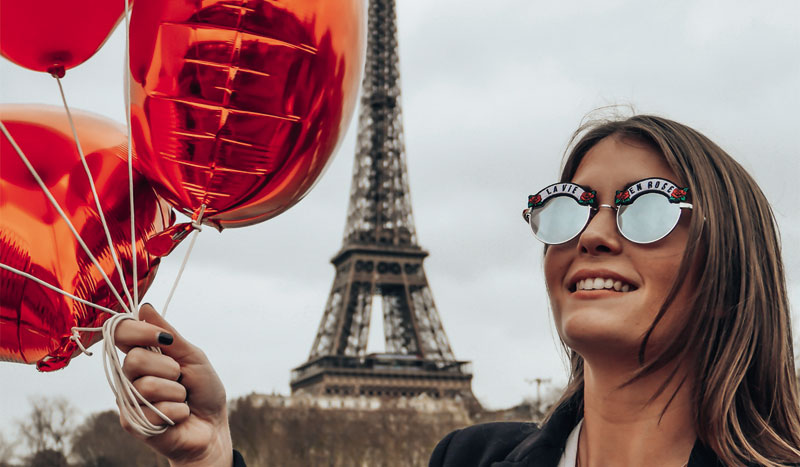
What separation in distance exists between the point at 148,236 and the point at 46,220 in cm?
24

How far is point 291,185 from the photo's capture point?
252 cm

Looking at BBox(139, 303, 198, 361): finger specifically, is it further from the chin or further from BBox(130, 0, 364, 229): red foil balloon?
the chin

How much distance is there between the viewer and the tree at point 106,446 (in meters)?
28.6

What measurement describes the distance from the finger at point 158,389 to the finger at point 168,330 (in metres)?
0.08

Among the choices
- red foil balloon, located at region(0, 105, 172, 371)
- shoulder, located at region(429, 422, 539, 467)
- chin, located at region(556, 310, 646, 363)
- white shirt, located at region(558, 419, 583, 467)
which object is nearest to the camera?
chin, located at region(556, 310, 646, 363)

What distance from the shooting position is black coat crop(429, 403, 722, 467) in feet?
7.45

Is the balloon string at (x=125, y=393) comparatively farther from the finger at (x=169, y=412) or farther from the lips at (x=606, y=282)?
the lips at (x=606, y=282)

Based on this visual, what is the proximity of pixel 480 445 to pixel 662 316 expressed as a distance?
1.96ft

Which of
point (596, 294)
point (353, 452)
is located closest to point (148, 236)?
point (596, 294)

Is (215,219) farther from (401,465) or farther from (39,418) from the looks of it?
(401,465)

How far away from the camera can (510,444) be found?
2393 mm

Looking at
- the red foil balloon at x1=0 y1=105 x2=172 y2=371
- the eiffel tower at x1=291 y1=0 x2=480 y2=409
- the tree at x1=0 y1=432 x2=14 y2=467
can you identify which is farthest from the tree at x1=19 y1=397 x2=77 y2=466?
the red foil balloon at x1=0 y1=105 x2=172 y2=371

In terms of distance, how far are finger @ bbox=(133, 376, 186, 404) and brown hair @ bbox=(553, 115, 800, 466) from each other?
91 cm

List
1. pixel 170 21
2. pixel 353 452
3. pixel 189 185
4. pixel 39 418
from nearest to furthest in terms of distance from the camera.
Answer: pixel 170 21 < pixel 189 185 < pixel 39 418 < pixel 353 452
